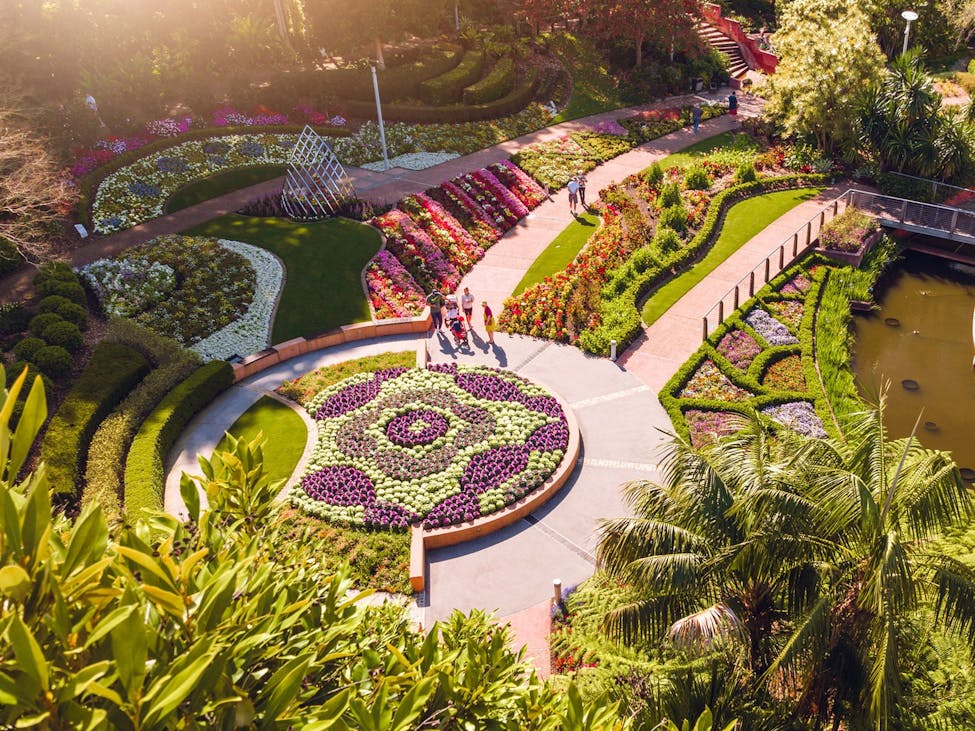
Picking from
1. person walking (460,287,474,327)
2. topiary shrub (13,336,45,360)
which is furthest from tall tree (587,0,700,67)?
topiary shrub (13,336,45,360)

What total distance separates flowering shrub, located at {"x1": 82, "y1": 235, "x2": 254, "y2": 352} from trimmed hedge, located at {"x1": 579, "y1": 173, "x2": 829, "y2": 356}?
36.9 ft

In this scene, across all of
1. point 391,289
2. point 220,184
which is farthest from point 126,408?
point 220,184

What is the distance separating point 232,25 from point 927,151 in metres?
33.7

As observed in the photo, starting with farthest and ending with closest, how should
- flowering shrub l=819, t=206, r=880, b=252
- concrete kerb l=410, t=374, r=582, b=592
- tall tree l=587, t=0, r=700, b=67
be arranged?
tall tree l=587, t=0, r=700, b=67 < flowering shrub l=819, t=206, r=880, b=252 < concrete kerb l=410, t=374, r=582, b=592

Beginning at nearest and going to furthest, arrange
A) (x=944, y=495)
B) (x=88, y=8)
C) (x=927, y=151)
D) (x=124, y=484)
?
(x=944, y=495), (x=124, y=484), (x=927, y=151), (x=88, y=8)

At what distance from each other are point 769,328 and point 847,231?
724 centimetres

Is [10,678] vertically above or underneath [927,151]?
above

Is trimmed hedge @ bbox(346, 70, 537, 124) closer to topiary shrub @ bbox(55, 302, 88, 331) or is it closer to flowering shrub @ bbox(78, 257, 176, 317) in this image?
flowering shrub @ bbox(78, 257, 176, 317)

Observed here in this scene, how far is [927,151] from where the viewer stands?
3109 centimetres

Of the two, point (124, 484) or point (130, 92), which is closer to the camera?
point (124, 484)

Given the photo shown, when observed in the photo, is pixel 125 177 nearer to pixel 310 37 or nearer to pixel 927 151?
pixel 310 37

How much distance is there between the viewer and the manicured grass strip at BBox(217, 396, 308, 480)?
63.1 ft

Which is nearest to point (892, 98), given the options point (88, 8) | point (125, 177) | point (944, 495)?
point (944, 495)

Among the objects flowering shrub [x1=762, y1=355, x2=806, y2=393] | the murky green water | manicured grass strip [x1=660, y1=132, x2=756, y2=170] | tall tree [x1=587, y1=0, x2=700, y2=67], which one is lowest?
the murky green water
